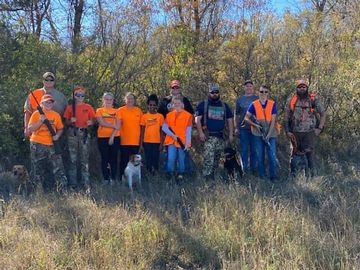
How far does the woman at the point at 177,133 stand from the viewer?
6832mm

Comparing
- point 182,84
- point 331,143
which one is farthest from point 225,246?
point 331,143

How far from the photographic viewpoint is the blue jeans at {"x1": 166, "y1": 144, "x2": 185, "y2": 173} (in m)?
6.83

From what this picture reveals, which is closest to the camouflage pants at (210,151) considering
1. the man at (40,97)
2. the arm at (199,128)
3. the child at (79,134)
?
the arm at (199,128)

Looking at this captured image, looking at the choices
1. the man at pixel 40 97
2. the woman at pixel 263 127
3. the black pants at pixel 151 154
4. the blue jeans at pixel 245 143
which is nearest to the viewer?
the man at pixel 40 97

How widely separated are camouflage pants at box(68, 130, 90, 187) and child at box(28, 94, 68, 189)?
0.83ft

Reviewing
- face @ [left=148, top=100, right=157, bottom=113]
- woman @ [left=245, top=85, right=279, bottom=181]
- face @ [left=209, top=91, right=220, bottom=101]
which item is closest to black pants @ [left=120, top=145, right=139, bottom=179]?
face @ [left=148, top=100, right=157, bottom=113]

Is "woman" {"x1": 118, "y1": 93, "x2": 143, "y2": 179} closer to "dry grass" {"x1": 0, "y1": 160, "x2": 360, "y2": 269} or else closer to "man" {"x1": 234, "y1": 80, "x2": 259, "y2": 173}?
"dry grass" {"x1": 0, "y1": 160, "x2": 360, "y2": 269}

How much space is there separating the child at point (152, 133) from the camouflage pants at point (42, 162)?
1.46 meters

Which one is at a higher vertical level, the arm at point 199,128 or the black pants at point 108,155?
the arm at point 199,128

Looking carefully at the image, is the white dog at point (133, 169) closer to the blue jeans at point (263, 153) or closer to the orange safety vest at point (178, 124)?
the orange safety vest at point (178, 124)

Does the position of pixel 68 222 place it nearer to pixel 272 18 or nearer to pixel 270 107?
pixel 270 107

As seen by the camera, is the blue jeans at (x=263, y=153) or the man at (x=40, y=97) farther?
the blue jeans at (x=263, y=153)

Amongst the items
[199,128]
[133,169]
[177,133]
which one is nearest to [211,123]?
[199,128]

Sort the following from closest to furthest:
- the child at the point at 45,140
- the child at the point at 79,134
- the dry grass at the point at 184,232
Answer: the dry grass at the point at 184,232
the child at the point at 45,140
the child at the point at 79,134
